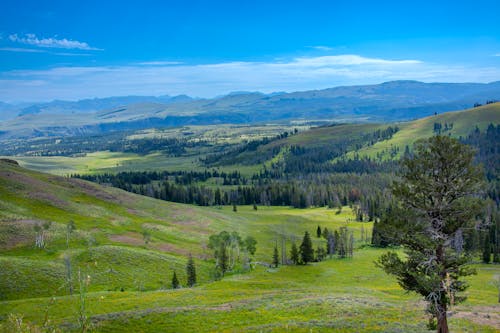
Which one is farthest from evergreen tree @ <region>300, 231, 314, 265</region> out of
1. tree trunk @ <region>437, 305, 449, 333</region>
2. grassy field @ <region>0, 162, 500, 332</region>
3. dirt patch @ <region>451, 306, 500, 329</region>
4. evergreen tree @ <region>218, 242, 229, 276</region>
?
tree trunk @ <region>437, 305, 449, 333</region>

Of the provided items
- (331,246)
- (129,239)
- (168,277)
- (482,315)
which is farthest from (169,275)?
(482,315)

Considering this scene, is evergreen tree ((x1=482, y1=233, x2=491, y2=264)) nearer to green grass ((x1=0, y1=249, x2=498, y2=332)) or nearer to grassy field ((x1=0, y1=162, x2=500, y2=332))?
grassy field ((x1=0, y1=162, x2=500, y2=332))

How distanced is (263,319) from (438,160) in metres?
28.5

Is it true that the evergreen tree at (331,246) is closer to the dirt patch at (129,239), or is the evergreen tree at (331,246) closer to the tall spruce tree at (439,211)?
the dirt patch at (129,239)

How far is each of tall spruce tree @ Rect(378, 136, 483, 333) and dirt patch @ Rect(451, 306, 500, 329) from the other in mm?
19626

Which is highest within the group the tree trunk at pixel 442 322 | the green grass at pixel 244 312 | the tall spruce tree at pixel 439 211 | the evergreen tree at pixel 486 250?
the tall spruce tree at pixel 439 211

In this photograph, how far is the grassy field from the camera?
4534 centimetres

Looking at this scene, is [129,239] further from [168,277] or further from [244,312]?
[244,312]

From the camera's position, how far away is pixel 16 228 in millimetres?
97125

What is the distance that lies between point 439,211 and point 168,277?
7150cm

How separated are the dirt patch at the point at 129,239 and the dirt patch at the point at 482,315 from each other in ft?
274

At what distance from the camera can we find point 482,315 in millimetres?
46188

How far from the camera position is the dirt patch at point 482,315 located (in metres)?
42.8

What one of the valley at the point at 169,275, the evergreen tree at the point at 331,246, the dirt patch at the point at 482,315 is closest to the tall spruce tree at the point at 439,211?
the valley at the point at 169,275
